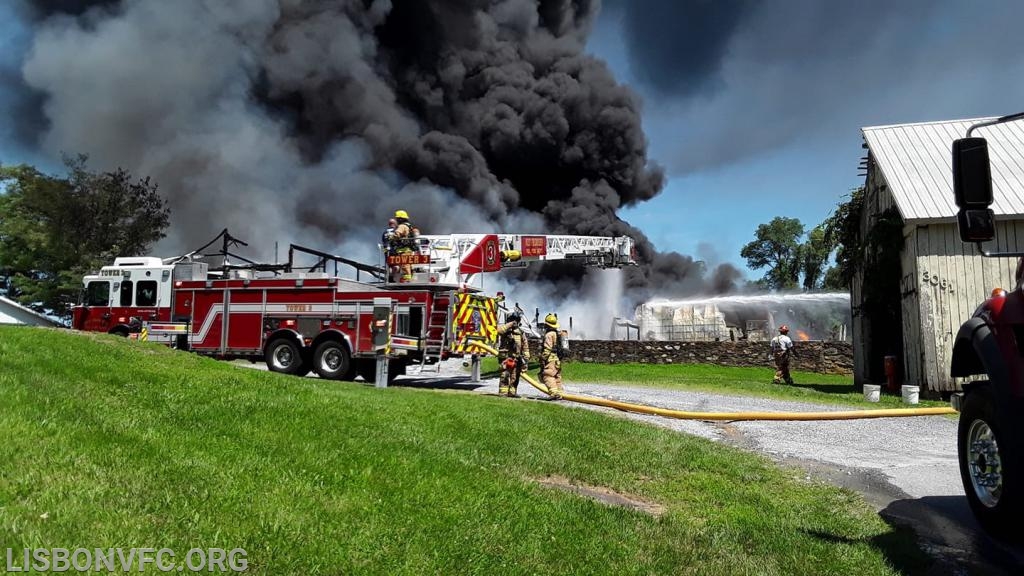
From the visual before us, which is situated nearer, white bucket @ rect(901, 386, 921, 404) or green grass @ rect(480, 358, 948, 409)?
white bucket @ rect(901, 386, 921, 404)

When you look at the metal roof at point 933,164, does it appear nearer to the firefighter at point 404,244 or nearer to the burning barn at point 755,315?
the firefighter at point 404,244

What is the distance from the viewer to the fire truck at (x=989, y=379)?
3264mm

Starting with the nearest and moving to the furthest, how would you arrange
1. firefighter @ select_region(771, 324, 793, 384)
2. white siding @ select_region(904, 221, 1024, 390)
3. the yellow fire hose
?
the yellow fire hose, white siding @ select_region(904, 221, 1024, 390), firefighter @ select_region(771, 324, 793, 384)

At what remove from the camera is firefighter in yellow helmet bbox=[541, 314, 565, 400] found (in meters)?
10.9

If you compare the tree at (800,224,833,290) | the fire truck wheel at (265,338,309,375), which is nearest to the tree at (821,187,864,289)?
the fire truck wheel at (265,338,309,375)

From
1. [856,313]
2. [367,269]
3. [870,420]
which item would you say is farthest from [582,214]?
[870,420]

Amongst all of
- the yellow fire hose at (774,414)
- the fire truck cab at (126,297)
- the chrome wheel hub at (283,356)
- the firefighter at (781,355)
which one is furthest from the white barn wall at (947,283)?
the fire truck cab at (126,297)

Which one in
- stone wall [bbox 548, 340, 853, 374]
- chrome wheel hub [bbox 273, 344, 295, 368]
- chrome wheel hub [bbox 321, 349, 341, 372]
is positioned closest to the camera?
chrome wheel hub [bbox 321, 349, 341, 372]

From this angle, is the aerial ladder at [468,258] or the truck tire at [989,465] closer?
the truck tire at [989,465]

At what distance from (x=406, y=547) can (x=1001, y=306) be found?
329 centimetres

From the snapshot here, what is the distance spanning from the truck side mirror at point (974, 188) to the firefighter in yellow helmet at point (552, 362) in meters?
7.84

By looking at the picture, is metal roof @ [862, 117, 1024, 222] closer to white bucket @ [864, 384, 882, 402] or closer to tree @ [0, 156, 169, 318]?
white bucket @ [864, 384, 882, 402]

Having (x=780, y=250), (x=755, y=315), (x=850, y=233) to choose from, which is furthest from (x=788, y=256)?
(x=850, y=233)

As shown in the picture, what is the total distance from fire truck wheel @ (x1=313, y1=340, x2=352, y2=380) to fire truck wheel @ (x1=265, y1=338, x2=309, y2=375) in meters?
0.32
